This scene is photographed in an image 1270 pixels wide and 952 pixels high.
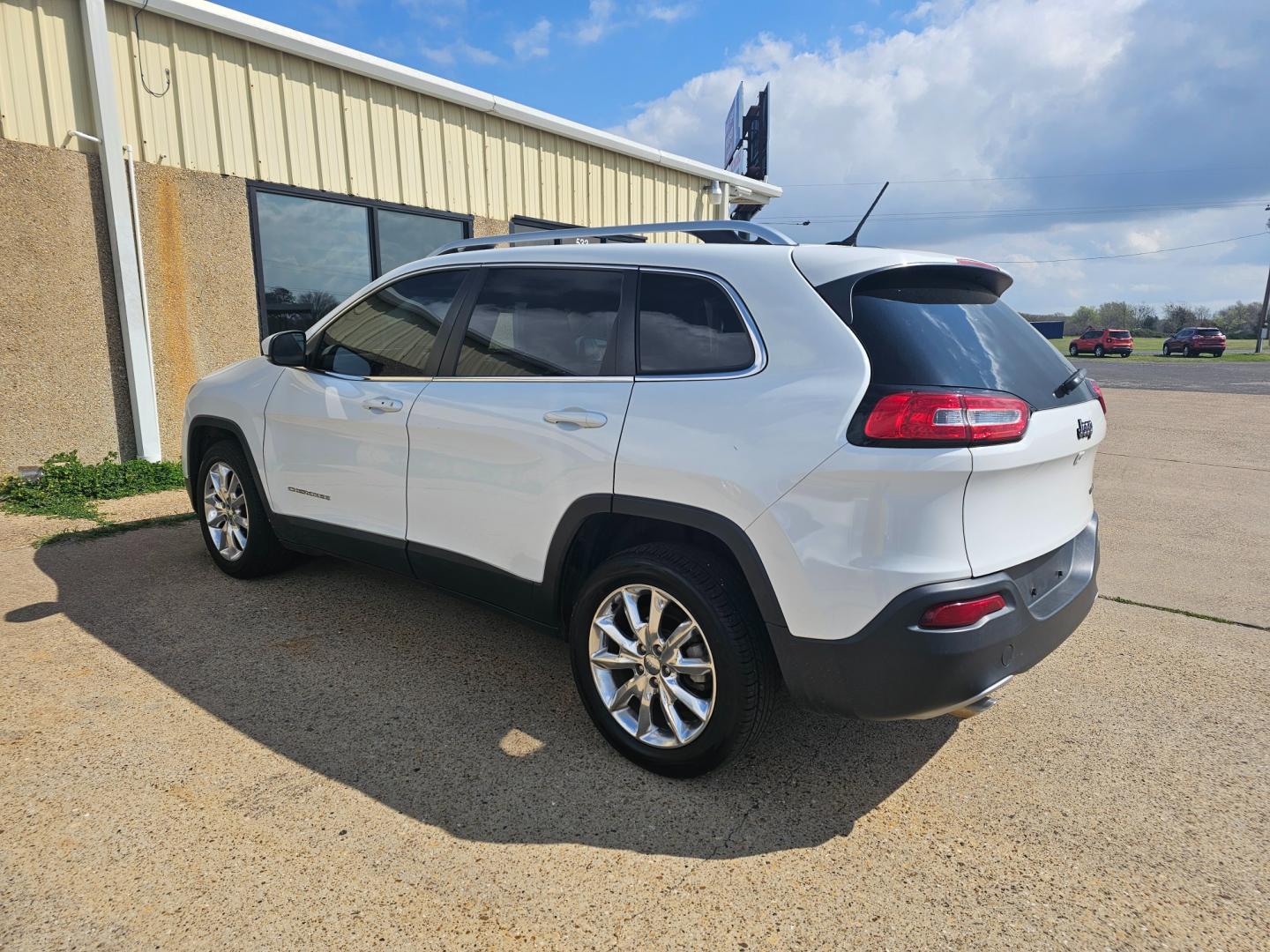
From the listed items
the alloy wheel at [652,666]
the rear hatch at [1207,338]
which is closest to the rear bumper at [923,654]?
the alloy wheel at [652,666]

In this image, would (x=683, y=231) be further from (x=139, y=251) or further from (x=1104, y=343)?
(x=1104, y=343)

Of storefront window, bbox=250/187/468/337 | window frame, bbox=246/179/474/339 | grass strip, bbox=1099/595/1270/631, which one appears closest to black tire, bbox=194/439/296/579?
window frame, bbox=246/179/474/339

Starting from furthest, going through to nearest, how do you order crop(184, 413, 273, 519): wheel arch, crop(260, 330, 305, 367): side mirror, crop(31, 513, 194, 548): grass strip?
crop(31, 513, 194, 548): grass strip < crop(184, 413, 273, 519): wheel arch < crop(260, 330, 305, 367): side mirror

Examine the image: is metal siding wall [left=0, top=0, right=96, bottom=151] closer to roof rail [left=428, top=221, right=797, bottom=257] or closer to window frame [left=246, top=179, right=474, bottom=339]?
window frame [left=246, top=179, right=474, bottom=339]

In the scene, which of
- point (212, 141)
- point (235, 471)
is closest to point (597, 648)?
point (235, 471)

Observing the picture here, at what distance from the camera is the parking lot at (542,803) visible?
2.11 m

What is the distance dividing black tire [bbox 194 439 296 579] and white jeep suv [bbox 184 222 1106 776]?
1086 mm

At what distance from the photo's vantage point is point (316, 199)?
7719 mm

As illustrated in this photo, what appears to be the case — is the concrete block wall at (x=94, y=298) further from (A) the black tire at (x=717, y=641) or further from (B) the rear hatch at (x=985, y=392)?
(B) the rear hatch at (x=985, y=392)

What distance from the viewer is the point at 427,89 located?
27.0ft

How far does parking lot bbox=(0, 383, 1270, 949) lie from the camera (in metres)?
2.11

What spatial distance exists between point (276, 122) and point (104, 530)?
4.03 meters

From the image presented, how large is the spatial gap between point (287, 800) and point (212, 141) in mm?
6453

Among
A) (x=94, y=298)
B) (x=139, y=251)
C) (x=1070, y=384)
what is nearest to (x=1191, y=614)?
(x=1070, y=384)
